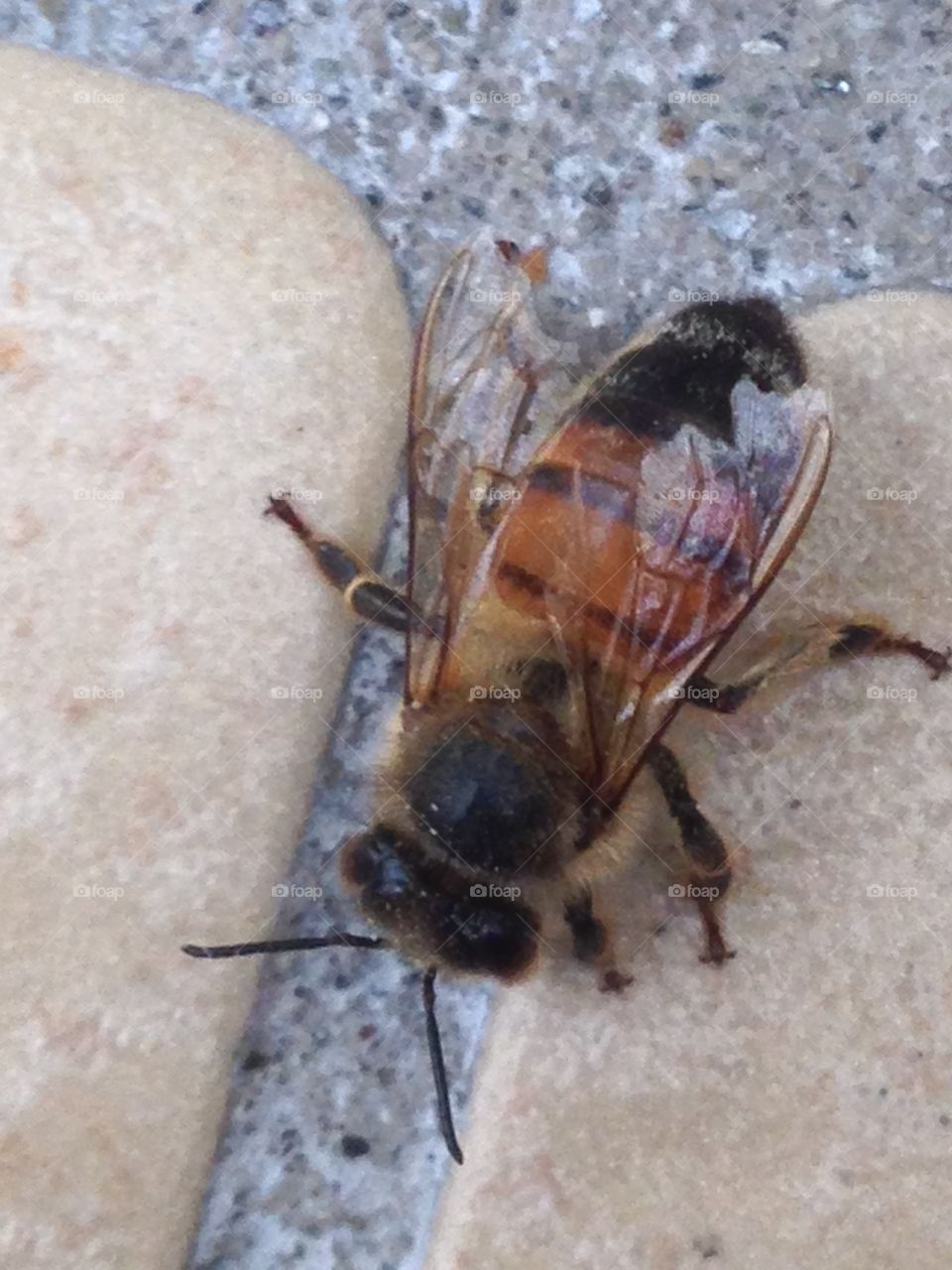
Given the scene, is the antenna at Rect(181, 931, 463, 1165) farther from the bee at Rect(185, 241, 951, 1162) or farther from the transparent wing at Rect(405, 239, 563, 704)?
the transparent wing at Rect(405, 239, 563, 704)

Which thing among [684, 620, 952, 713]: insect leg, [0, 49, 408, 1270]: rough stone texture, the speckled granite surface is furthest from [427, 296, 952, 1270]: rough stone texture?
[0, 49, 408, 1270]: rough stone texture

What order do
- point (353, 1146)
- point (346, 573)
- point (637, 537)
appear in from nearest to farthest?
point (353, 1146) < point (346, 573) < point (637, 537)

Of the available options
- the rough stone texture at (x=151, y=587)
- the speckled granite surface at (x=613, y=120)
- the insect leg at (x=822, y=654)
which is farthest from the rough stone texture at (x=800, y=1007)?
the rough stone texture at (x=151, y=587)

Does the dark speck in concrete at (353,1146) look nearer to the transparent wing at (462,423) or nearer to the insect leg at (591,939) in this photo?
the insect leg at (591,939)

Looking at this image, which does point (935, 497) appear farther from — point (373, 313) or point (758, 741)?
point (373, 313)

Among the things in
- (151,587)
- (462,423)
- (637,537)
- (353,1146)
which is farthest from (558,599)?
(353,1146)

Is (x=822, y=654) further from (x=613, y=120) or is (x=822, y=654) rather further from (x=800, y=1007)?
(x=613, y=120)
